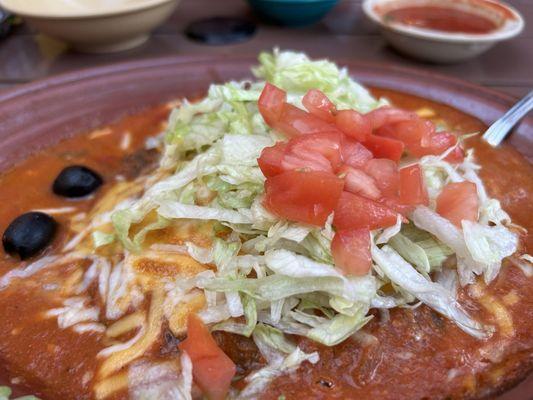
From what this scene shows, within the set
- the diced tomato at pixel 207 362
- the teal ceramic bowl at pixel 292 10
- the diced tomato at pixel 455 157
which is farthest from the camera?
the teal ceramic bowl at pixel 292 10

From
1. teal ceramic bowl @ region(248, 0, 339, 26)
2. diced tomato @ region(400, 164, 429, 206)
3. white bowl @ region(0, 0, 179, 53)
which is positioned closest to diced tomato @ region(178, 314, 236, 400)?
diced tomato @ region(400, 164, 429, 206)

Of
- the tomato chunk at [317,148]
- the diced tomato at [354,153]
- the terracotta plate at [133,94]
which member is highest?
the tomato chunk at [317,148]

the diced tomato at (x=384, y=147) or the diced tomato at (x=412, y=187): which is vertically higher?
the diced tomato at (x=384, y=147)

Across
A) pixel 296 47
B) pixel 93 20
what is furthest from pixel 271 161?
pixel 296 47

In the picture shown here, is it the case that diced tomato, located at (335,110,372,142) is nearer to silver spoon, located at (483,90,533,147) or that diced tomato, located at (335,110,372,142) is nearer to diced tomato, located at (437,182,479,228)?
diced tomato, located at (437,182,479,228)

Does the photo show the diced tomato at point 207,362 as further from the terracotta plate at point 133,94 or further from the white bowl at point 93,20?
the white bowl at point 93,20

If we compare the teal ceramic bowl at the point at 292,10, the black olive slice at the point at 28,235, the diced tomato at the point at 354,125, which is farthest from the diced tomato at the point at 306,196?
the teal ceramic bowl at the point at 292,10
